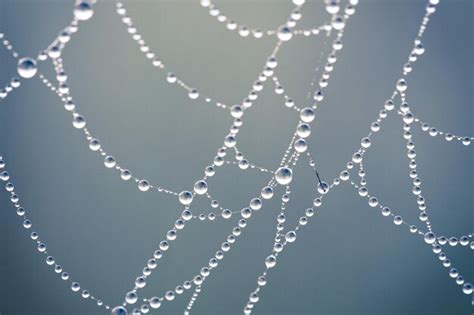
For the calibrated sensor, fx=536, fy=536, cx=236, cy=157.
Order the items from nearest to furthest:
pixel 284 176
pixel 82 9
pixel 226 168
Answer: pixel 82 9 < pixel 284 176 < pixel 226 168

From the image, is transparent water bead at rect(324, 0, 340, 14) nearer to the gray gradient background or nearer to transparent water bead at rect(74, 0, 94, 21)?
transparent water bead at rect(74, 0, 94, 21)

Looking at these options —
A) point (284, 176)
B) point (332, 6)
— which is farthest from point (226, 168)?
point (332, 6)

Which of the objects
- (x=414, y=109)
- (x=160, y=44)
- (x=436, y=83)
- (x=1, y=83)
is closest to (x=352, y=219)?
(x=414, y=109)

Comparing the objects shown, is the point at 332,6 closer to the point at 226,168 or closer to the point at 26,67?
the point at 26,67

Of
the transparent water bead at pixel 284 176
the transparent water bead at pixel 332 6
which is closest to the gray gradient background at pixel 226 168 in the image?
the transparent water bead at pixel 284 176

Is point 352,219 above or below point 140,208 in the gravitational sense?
below

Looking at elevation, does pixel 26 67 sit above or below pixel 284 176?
above

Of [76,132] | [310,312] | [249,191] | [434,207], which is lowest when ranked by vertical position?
[310,312]

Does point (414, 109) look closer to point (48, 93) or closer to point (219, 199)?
point (219, 199)
